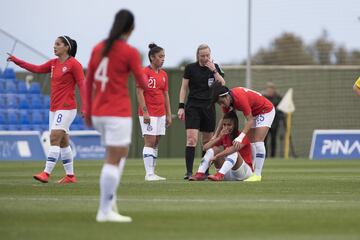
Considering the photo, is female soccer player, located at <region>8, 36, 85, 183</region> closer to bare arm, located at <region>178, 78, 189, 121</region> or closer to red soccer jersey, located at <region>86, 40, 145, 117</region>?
bare arm, located at <region>178, 78, 189, 121</region>

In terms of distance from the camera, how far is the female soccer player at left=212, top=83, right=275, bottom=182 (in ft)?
52.7

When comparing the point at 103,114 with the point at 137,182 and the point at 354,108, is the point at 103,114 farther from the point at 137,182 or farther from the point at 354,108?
the point at 354,108

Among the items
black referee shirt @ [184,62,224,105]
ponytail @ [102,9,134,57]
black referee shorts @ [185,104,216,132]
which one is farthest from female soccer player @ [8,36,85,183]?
ponytail @ [102,9,134,57]

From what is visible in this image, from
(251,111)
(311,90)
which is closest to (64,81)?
(251,111)

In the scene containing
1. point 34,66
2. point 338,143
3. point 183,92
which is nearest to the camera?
point 34,66

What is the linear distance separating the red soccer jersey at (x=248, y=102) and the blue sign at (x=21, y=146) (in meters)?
15.3

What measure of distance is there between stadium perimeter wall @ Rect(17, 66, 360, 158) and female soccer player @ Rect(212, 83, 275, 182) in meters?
21.5

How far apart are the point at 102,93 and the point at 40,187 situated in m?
5.27

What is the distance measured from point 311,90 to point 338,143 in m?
6.42

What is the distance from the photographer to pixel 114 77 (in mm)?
10609

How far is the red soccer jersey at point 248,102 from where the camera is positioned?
637 inches

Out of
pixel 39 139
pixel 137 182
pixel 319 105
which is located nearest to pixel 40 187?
pixel 137 182

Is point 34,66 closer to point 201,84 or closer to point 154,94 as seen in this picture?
point 154,94

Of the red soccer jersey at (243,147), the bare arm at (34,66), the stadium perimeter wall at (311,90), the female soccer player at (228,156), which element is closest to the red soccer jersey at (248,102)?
the female soccer player at (228,156)
